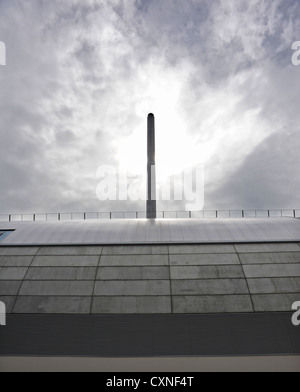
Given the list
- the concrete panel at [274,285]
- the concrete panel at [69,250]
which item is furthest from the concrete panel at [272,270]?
the concrete panel at [69,250]

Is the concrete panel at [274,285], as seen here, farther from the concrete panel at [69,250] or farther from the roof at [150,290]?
the concrete panel at [69,250]

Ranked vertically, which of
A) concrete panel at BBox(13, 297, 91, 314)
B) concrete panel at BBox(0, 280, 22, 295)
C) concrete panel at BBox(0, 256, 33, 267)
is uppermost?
concrete panel at BBox(0, 256, 33, 267)

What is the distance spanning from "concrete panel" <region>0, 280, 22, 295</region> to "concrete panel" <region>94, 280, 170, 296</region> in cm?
628

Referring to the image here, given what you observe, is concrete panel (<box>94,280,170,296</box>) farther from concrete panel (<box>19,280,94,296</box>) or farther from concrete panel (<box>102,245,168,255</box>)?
concrete panel (<box>102,245,168,255</box>)

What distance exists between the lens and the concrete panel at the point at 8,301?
75.1ft

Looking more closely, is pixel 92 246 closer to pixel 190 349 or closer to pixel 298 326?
pixel 190 349

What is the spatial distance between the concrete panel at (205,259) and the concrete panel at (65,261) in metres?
6.79

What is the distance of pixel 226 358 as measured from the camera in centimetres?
1966

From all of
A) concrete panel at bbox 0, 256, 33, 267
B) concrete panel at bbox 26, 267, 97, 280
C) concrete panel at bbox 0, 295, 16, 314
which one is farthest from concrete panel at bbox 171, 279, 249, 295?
concrete panel at bbox 0, 256, 33, 267

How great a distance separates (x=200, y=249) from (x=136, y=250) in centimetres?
566

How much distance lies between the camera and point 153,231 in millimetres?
30719

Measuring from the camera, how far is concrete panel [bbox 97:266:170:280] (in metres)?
24.7

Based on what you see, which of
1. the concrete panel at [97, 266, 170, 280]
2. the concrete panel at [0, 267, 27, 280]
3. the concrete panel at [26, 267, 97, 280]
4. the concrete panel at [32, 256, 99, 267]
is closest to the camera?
the concrete panel at [97, 266, 170, 280]

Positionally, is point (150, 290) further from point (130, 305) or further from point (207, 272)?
point (207, 272)
